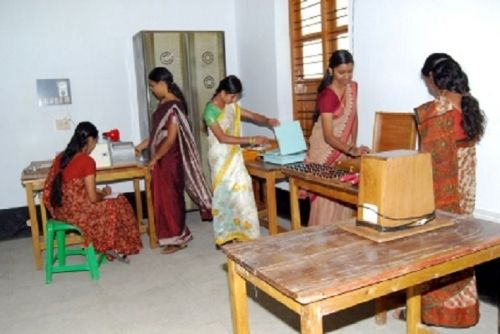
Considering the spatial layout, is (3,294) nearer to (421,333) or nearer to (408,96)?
(421,333)

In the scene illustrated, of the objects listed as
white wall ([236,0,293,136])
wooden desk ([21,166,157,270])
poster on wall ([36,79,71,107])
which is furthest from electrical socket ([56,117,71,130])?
white wall ([236,0,293,136])

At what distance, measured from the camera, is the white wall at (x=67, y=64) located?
184 inches

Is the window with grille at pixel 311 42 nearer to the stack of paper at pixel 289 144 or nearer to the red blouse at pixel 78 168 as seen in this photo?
the stack of paper at pixel 289 144

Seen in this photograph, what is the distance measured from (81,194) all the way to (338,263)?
8.15ft

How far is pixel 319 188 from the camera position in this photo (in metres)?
3.03

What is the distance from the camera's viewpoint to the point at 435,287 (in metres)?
2.52

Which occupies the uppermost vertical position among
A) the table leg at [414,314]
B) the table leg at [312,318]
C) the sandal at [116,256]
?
the table leg at [312,318]

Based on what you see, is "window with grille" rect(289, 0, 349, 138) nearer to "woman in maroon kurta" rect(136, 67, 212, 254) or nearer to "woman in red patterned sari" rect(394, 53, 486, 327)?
"woman in maroon kurta" rect(136, 67, 212, 254)

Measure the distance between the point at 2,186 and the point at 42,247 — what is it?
1128mm

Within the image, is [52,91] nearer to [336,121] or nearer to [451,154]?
[336,121]

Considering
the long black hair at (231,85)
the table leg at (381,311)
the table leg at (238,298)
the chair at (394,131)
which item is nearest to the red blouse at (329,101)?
the chair at (394,131)

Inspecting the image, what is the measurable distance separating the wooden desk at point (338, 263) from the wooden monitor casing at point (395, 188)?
0.30 ft

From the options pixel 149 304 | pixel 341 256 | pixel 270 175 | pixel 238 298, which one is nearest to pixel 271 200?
pixel 270 175

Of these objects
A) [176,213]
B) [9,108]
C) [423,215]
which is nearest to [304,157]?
[176,213]
